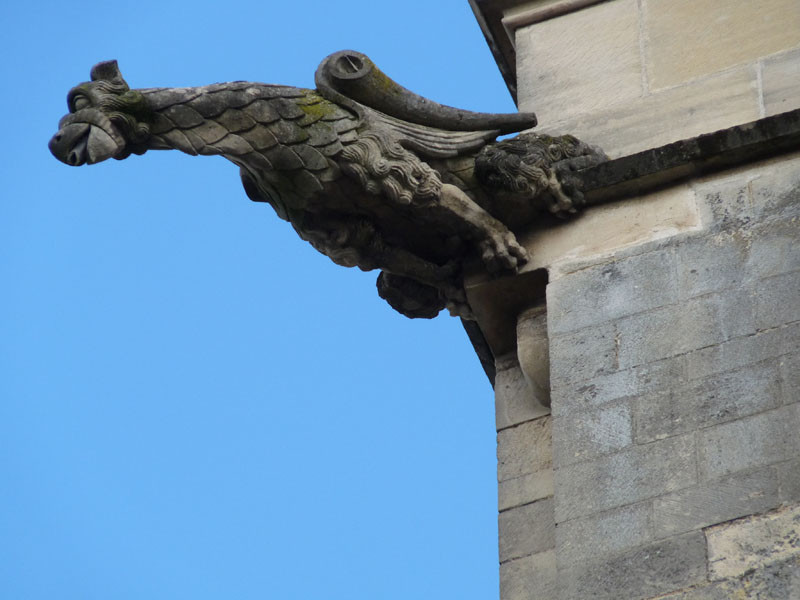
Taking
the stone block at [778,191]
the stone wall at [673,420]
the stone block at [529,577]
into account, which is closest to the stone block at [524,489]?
the stone wall at [673,420]

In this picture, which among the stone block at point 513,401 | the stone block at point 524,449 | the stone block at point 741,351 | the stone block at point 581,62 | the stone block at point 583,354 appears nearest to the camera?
the stone block at point 741,351

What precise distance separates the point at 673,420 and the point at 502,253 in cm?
132

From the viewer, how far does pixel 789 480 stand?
22.5ft

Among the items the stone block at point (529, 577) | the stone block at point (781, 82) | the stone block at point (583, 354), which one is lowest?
the stone block at point (529, 577)

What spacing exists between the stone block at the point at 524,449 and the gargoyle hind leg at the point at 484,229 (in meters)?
0.65

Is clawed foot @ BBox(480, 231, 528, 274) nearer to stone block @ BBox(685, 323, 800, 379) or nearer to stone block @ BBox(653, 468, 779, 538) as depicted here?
stone block @ BBox(685, 323, 800, 379)

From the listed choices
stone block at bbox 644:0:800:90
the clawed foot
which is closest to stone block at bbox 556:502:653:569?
the clawed foot

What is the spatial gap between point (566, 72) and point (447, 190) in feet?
3.81

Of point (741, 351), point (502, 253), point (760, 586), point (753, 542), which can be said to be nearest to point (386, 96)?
point (502, 253)

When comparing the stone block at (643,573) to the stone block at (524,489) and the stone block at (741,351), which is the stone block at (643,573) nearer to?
the stone block at (741,351)

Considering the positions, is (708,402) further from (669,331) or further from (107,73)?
(107,73)

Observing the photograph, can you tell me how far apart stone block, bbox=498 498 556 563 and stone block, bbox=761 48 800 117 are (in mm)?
1879

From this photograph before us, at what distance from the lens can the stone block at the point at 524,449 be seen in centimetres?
797

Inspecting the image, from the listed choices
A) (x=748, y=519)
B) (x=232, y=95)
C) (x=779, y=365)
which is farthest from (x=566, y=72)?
(x=748, y=519)
